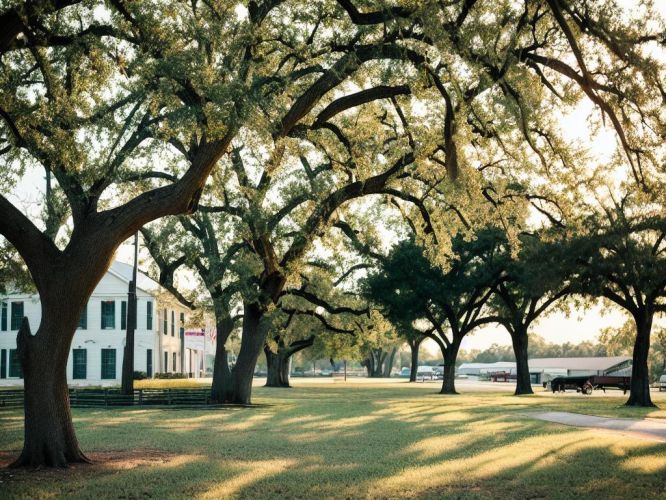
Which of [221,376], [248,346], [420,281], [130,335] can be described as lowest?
[221,376]

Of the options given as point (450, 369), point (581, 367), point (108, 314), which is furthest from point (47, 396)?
point (581, 367)

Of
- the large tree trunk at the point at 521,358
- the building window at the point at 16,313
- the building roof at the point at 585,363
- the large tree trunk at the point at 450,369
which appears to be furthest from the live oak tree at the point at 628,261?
the building roof at the point at 585,363

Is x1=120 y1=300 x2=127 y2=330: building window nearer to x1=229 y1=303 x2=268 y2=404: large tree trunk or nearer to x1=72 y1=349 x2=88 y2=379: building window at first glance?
x1=72 y1=349 x2=88 y2=379: building window

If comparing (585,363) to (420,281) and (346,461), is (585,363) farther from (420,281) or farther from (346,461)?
(346,461)

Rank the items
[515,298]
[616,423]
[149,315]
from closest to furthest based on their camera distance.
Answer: [616,423], [515,298], [149,315]

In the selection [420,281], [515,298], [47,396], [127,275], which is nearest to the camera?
[47,396]

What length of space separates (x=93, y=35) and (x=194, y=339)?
2279 inches

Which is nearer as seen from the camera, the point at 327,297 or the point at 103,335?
the point at 327,297

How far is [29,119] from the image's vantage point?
1428 centimetres

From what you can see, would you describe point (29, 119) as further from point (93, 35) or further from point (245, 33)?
point (245, 33)

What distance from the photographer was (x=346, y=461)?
1382 cm

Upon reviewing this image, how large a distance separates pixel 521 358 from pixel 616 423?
3021 cm

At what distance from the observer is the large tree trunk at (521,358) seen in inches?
2002

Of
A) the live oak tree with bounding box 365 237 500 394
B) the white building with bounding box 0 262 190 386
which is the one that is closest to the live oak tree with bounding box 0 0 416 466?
the live oak tree with bounding box 365 237 500 394
